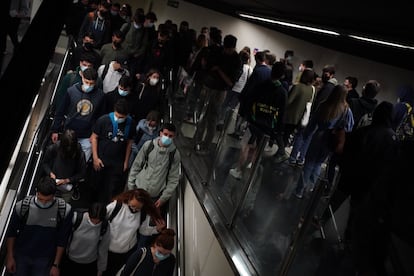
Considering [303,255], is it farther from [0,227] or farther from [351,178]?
[0,227]

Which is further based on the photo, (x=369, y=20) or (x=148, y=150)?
(x=369, y=20)

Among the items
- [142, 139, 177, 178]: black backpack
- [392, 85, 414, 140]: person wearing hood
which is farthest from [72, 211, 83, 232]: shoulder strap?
[392, 85, 414, 140]: person wearing hood

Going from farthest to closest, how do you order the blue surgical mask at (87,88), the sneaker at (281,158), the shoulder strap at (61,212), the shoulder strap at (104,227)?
the blue surgical mask at (87,88), the sneaker at (281,158), the shoulder strap at (104,227), the shoulder strap at (61,212)

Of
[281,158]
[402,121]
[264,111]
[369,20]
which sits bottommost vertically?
[281,158]

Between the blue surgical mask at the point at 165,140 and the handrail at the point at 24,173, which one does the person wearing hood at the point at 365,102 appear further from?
the handrail at the point at 24,173

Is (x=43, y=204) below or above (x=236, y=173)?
below

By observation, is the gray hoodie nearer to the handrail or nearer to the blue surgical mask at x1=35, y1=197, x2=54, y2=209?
the handrail

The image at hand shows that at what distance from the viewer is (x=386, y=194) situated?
2881 millimetres

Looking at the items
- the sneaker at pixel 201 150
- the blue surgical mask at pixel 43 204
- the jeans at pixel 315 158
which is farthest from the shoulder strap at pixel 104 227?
the jeans at pixel 315 158

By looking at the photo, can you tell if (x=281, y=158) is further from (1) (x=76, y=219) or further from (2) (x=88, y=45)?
(2) (x=88, y=45)

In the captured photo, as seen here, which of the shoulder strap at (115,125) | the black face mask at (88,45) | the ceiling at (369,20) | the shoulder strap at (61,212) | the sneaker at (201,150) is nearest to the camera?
the shoulder strap at (61,212)

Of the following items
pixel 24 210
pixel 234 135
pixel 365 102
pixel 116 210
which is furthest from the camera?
pixel 365 102

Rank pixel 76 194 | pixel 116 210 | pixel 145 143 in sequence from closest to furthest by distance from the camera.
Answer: pixel 116 210
pixel 145 143
pixel 76 194

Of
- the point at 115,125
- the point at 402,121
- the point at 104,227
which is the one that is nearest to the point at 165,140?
the point at 115,125
